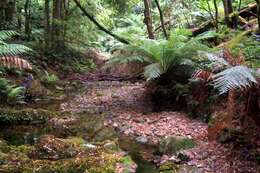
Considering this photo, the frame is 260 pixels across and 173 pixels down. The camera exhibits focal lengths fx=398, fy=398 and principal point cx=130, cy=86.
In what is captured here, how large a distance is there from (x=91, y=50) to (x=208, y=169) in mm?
10877

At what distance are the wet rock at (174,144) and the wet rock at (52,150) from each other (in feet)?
3.56

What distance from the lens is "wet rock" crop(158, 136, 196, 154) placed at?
15.4 feet

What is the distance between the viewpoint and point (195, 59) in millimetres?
6648

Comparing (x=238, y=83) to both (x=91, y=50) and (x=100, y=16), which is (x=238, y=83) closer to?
(x=100, y=16)

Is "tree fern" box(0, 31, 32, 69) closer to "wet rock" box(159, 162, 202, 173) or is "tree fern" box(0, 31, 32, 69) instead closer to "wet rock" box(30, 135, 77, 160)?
"wet rock" box(30, 135, 77, 160)

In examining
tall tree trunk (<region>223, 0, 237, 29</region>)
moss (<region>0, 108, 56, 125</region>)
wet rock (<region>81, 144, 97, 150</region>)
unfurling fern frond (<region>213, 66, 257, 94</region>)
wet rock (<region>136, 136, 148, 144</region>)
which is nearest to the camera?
unfurling fern frond (<region>213, 66, 257, 94</region>)

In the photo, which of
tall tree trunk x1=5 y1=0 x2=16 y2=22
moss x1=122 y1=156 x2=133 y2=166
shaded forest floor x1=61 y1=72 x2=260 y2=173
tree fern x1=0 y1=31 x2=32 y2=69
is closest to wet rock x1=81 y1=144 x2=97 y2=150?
moss x1=122 y1=156 x2=133 y2=166

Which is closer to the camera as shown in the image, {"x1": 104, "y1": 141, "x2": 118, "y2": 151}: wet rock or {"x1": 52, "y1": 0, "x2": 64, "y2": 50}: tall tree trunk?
{"x1": 104, "y1": 141, "x2": 118, "y2": 151}: wet rock

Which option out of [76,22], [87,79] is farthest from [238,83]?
[76,22]

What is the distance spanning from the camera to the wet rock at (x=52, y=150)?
14.2 feet

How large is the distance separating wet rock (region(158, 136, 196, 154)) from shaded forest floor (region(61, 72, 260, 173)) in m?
0.09

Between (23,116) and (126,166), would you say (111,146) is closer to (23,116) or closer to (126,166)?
(126,166)

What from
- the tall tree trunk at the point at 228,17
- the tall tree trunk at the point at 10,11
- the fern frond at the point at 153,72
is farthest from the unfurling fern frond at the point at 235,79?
the tall tree trunk at the point at 10,11

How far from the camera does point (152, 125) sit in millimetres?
5734
